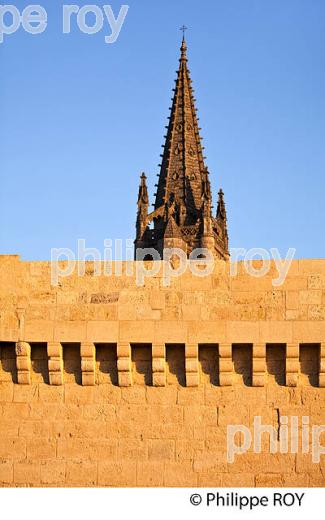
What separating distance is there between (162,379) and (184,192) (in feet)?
176

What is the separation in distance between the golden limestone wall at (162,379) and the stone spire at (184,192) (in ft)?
164

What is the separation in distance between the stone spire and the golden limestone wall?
49990 mm

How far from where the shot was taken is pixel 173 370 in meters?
13.2

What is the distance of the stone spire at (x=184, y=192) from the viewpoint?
64562mm

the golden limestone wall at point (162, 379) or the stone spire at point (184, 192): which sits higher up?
the stone spire at point (184, 192)

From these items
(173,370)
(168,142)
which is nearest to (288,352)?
(173,370)

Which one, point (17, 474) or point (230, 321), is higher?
point (230, 321)

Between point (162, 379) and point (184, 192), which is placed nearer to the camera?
point (162, 379)

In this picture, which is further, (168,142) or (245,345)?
(168,142)

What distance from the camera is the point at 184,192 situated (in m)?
66.5

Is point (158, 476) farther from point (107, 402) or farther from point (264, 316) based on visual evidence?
point (264, 316)

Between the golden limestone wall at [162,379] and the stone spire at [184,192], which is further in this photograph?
the stone spire at [184,192]

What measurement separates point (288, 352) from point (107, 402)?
232 centimetres
